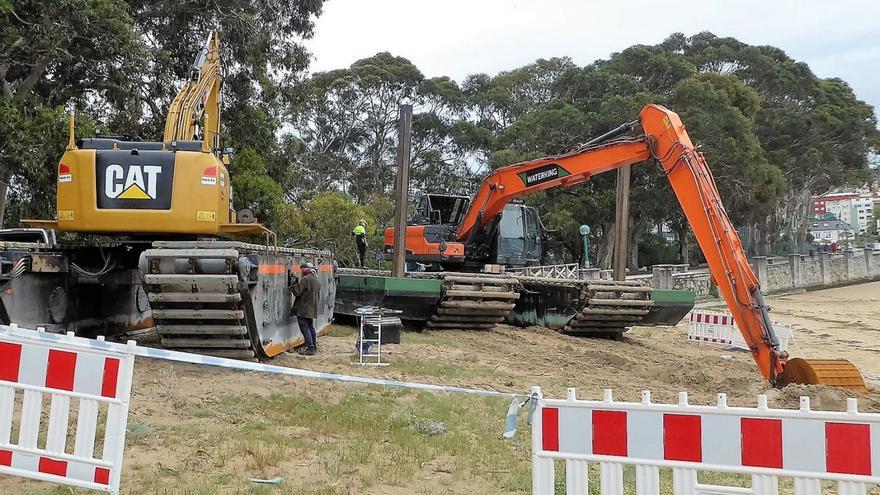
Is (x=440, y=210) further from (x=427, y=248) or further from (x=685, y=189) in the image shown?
(x=685, y=189)

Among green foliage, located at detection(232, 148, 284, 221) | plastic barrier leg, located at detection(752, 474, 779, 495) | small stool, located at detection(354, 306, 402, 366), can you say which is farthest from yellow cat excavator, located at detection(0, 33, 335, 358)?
green foliage, located at detection(232, 148, 284, 221)

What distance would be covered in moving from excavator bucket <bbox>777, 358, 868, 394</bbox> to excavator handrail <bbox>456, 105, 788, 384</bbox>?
212mm

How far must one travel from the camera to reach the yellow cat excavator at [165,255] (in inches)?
275

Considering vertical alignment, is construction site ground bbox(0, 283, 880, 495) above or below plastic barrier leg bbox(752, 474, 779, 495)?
below

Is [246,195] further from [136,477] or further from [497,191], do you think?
[136,477]

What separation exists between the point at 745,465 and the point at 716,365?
901 cm

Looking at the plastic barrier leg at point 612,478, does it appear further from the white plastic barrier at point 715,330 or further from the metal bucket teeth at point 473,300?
the white plastic barrier at point 715,330

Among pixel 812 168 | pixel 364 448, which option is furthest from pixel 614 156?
pixel 812 168

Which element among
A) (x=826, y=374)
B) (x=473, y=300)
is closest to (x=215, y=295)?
(x=473, y=300)

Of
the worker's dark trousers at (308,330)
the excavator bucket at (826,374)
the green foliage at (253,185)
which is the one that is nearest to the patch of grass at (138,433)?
the worker's dark trousers at (308,330)

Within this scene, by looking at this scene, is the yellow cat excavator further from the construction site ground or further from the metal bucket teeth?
the metal bucket teeth

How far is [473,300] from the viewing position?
41.3 feet

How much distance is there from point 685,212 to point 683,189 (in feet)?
1.05

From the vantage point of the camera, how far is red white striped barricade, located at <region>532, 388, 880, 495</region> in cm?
281
